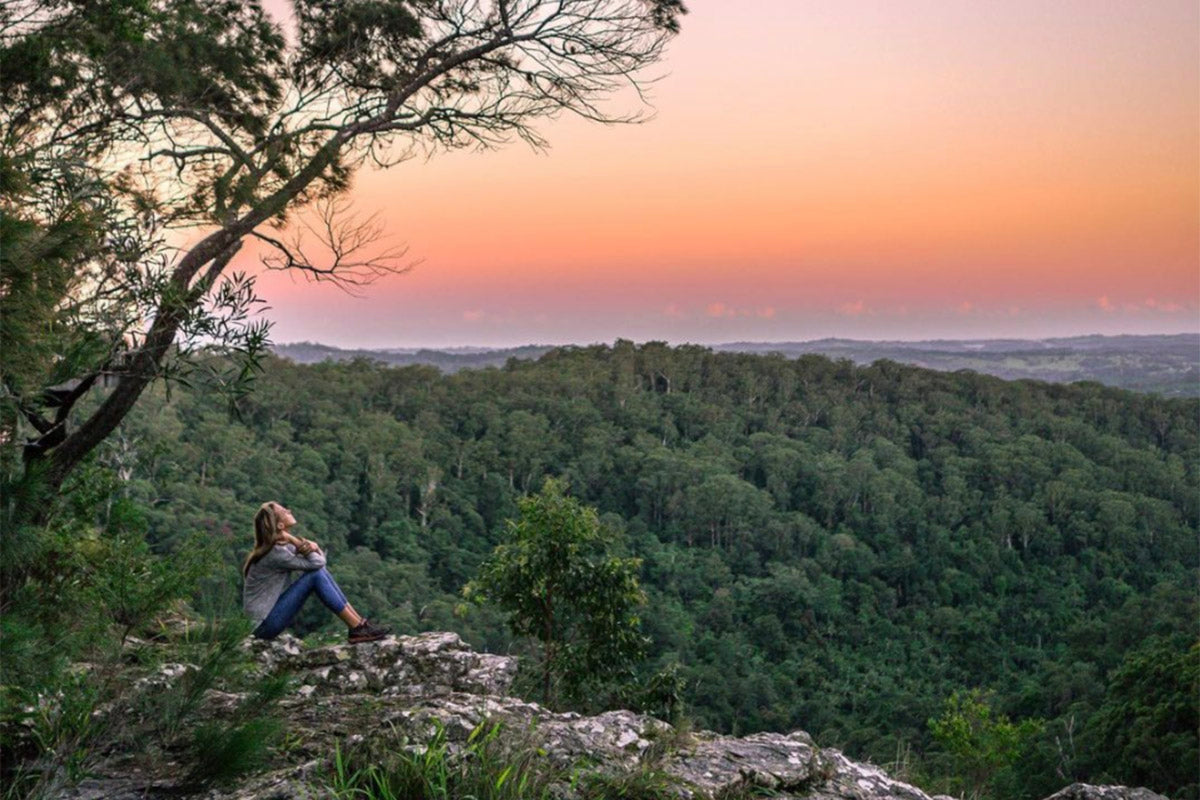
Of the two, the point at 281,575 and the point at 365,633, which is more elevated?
the point at 281,575

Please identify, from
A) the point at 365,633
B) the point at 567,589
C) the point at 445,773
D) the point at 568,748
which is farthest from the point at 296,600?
the point at 567,589

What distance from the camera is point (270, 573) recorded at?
4750mm

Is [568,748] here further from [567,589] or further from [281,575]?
[567,589]

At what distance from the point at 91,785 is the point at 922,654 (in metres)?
44.2

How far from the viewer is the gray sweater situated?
4688mm

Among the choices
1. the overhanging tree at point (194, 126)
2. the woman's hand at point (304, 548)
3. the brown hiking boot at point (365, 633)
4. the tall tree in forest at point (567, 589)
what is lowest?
the tall tree in forest at point (567, 589)

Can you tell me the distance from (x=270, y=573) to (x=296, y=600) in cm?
25

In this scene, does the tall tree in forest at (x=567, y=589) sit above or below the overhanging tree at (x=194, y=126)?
below

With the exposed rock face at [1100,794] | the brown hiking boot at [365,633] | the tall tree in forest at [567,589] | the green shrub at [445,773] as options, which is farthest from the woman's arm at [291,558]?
the tall tree in forest at [567,589]

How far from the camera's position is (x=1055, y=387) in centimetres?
6988

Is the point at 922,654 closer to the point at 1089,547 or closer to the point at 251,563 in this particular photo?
the point at 1089,547

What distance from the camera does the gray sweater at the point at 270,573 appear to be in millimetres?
4688

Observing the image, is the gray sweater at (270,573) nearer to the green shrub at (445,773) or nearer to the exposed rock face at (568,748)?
the exposed rock face at (568,748)

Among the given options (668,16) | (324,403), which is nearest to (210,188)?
(668,16)
